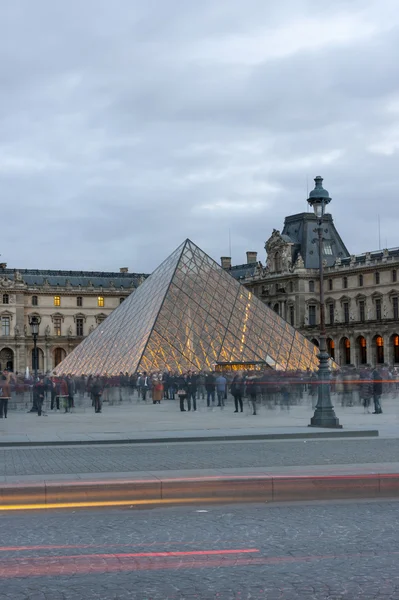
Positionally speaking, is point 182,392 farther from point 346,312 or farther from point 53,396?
point 346,312

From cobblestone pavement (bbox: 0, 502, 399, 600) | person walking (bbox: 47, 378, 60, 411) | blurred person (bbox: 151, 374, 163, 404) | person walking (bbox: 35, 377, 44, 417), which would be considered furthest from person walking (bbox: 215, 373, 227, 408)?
cobblestone pavement (bbox: 0, 502, 399, 600)

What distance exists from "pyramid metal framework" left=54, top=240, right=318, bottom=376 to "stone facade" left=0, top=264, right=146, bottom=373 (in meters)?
49.5

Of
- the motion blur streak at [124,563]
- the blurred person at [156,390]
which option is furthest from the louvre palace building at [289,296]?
the motion blur streak at [124,563]

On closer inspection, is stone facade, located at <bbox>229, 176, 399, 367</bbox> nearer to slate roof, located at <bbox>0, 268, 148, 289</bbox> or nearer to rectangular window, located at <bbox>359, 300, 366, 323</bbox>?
rectangular window, located at <bbox>359, 300, 366, 323</bbox>

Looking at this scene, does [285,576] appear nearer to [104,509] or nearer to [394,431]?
[104,509]

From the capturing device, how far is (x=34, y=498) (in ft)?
32.8

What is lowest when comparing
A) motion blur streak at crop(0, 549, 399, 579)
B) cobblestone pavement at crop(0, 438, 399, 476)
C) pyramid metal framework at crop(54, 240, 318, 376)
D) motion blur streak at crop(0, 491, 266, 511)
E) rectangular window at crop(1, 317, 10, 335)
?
motion blur streak at crop(0, 549, 399, 579)

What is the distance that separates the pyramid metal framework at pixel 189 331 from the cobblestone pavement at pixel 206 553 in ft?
105

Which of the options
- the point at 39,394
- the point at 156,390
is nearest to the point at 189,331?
the point at 156,390

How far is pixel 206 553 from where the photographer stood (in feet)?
24.1

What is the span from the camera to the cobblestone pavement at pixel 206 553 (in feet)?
20.3

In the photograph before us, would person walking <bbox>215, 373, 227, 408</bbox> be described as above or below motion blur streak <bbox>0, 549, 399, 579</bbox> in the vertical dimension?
above

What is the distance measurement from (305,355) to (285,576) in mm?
39997

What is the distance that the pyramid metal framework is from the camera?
43312 mm
